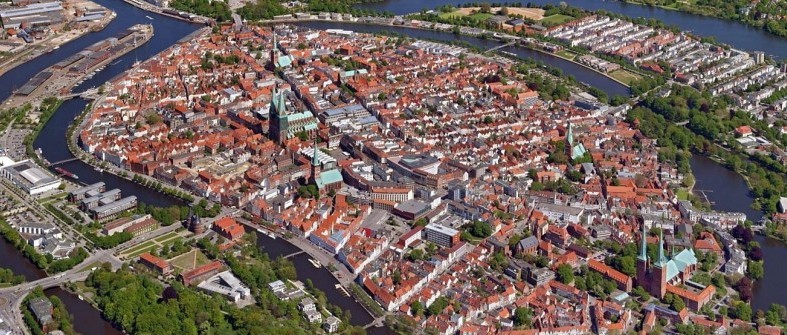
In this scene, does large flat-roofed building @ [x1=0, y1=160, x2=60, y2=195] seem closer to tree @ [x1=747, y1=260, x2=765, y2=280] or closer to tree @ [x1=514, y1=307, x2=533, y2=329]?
tree @ [x1=514, y1=307, x2=533, y2=329]

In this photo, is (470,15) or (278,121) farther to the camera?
(470,15)

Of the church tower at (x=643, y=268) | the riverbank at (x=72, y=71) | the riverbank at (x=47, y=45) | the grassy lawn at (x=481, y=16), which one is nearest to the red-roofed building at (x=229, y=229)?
the church tower at (x=643, y=268)

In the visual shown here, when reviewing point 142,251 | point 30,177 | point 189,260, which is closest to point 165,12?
point 30,177

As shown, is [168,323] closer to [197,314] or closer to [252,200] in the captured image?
[197,314]

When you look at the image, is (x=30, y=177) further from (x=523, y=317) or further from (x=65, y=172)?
(x=523, y=317)

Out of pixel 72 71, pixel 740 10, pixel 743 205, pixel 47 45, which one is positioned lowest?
pixel 740 10

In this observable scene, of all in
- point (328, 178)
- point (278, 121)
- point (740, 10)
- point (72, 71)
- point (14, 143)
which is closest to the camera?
point (328, 178)
